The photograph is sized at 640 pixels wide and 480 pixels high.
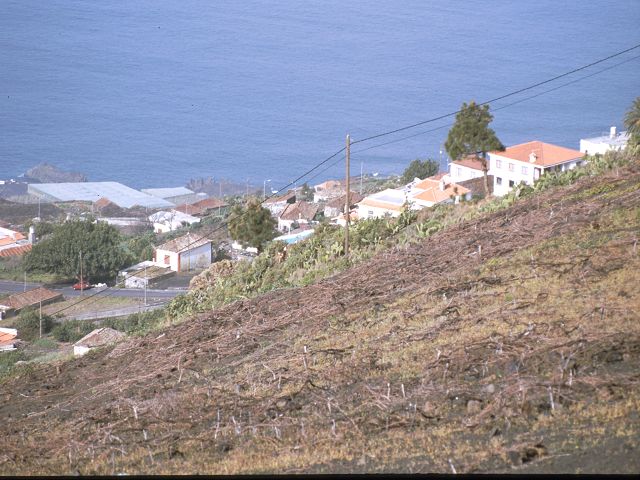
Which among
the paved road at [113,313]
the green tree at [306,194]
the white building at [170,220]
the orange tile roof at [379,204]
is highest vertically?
the green tree at [306,194]

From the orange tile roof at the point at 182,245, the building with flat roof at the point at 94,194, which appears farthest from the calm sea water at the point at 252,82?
the orange tile roof at the point at 182,245

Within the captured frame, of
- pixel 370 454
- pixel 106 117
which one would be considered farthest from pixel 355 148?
pixel 370 454

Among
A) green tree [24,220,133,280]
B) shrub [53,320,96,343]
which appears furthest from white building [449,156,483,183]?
shrub [53,320,96,343]

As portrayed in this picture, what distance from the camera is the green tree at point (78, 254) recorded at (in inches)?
1688

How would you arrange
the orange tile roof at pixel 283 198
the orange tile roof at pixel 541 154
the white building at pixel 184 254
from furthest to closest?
the orange tile roof at pixel 283 198
the white building at pixel 184 254
the orange tile roof at pixel 541 154

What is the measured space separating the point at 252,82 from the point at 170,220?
53.9m

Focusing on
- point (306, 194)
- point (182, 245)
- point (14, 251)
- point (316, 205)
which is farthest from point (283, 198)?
point (14, 251)

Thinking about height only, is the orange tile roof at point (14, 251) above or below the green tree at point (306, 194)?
below

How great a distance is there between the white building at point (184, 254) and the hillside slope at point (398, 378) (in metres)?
29.1

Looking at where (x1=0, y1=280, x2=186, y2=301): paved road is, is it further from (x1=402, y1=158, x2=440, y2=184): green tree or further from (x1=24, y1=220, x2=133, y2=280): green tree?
(x1=402, y1=158, x2=440, y2=184): green tree

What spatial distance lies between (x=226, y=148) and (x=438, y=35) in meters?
66.1

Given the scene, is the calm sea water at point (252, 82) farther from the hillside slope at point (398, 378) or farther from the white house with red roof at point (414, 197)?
the hillside slope at point (398, 378)

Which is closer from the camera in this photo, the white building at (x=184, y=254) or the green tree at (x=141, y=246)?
the white building at (x=184, y=254)

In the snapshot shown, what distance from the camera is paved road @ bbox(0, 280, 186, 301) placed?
Result: 128ft
